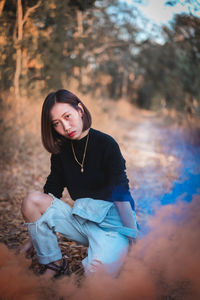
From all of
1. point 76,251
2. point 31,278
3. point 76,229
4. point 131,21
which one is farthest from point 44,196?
point 131,21

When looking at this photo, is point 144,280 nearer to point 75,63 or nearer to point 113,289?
point 113,289

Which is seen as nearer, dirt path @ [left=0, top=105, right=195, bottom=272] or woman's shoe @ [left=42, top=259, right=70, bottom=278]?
woman's shoe @ [left=42, top=259, right=70, bottom=278]

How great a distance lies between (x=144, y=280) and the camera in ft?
5.98

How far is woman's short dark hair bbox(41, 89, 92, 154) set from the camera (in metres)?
1.92

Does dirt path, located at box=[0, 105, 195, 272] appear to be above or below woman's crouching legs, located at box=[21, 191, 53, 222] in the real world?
below

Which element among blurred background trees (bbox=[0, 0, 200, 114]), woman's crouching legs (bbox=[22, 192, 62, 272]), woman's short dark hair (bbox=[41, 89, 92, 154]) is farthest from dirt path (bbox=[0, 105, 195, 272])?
blurred background trees (bbox=[0, 0, 200, 114])

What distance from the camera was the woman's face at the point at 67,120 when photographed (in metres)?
1.92

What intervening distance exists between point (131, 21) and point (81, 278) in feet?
42.1

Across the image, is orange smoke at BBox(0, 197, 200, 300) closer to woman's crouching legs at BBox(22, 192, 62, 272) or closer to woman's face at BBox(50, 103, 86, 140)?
woman's crouching legs at BBox(22, 192, 62, 272)

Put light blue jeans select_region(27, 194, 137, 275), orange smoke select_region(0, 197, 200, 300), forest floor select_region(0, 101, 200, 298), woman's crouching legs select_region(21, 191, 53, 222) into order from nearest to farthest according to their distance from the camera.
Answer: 1. orange smoke select_region(0, 197, 200, 300)
2. light blue jeans select_region(27, 194, 137, 275)
3. woman's crouching legs select_region(21, 191, 53, 222)
4. forest floor select_region(0, 101, 200, 298)

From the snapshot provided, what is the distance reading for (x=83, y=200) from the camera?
2.05 m

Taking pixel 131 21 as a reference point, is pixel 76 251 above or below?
below

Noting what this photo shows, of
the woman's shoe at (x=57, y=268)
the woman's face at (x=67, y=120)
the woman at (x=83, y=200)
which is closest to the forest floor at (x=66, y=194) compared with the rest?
the woman's shoe at (x=57, y=268)

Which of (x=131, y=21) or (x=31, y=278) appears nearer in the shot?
(x=31, y=278)
